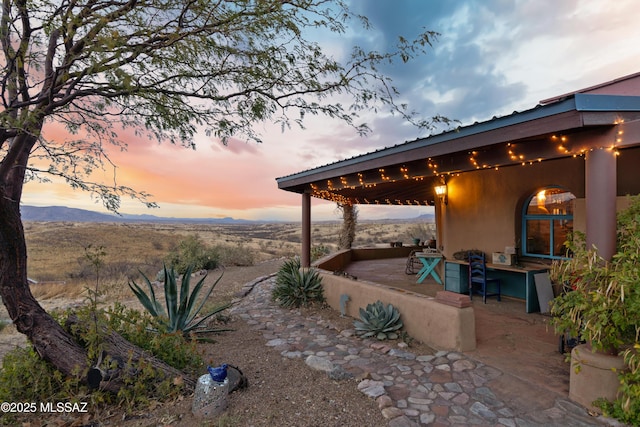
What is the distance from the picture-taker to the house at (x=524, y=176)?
3.03m

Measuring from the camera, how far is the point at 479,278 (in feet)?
20.1

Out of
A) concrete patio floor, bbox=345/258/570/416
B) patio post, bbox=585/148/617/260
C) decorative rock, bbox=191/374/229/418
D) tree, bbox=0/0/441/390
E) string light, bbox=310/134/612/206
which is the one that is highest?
tree, bbox=0/0/441/390

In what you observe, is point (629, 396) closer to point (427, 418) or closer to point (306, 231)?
point (427, 418)

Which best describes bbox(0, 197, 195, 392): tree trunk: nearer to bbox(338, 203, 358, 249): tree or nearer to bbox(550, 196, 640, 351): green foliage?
bbox(550, 196, 640, 351): green foliage

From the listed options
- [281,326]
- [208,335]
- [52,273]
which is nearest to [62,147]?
Result: [208,335]

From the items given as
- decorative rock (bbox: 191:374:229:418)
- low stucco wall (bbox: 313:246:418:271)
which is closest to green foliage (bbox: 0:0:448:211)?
decorative rock (bbox: 191:374:229:418)

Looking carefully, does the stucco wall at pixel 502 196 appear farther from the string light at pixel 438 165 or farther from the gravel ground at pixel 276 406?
the gravel ground at pixel 276 406

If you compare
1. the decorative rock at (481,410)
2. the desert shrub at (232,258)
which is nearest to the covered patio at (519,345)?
the decorative rock at (481,410)

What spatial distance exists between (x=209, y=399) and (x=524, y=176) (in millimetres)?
6490

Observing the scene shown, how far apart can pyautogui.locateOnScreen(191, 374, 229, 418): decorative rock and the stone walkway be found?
1215mm

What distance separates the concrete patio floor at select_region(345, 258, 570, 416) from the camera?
3.12 meters

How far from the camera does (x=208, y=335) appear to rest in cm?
501

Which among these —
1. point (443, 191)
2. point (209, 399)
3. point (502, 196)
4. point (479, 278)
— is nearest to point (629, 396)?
point (209, 399)

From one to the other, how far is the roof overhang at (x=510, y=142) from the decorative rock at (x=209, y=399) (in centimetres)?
386
